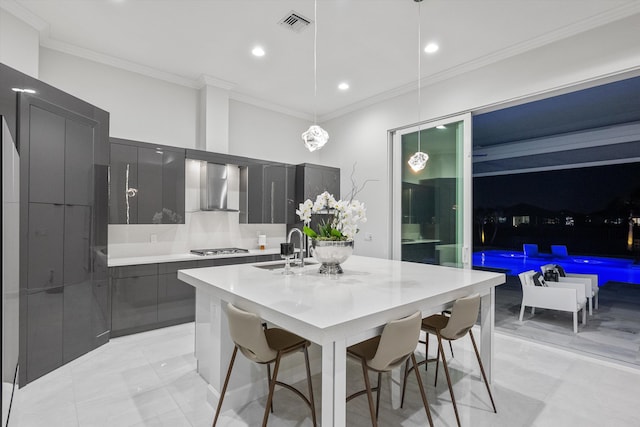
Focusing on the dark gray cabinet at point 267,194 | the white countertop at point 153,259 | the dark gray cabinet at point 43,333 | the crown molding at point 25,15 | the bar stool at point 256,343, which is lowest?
the dark gray cabinet at point 43,333

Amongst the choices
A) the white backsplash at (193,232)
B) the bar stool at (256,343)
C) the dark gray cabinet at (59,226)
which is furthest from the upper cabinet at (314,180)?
the bar stool at (256,343)

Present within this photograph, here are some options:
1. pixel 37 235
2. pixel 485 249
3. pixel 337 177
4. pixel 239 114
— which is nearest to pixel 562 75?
pixel 337 177

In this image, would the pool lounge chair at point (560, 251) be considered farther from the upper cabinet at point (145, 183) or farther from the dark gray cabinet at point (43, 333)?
the dark gray cabinet at point (43, 333)

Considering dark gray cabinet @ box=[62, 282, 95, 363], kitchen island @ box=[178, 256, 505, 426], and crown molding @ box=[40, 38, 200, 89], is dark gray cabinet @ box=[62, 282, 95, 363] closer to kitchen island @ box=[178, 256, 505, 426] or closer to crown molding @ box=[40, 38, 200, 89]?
kitchen island @ box=[178, 256, 505, 426]

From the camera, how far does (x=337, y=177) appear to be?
18.2 ft

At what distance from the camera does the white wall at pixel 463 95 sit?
2.97 meters

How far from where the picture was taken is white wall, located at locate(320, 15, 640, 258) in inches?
117

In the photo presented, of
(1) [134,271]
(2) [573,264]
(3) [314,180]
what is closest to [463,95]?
(3) [314,180]

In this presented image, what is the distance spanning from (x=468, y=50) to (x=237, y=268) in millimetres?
3358

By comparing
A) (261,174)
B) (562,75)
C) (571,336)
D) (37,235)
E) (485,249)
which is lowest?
→ (571,336)

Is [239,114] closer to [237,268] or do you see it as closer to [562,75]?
[237,268]

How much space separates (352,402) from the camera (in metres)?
2.28

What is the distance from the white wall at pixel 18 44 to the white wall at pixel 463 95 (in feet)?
13.1

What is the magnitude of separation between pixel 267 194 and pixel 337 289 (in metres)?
3.21
